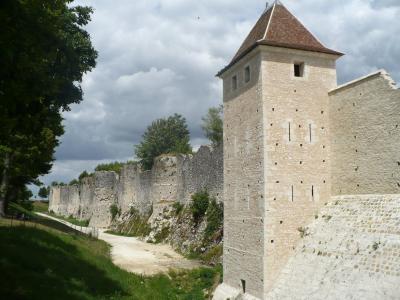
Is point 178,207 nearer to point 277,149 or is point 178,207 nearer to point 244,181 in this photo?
point 244,181

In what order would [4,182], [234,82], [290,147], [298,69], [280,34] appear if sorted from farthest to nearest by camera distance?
[4,182] → [234,82] → [298,69] → [280,34] → [290,147]

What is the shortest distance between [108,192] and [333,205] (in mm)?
31524

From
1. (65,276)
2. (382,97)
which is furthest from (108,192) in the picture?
(382,97)

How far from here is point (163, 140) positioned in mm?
46750

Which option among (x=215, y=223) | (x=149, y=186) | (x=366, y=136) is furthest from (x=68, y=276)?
(x=149, y=186)

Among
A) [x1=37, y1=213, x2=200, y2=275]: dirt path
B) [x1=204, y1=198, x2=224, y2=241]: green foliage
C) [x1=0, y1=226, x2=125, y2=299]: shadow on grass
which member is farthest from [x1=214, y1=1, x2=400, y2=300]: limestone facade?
[x1=204, y1=198, x2=224, y2=241]: green foliage

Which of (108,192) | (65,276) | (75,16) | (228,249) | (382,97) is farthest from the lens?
(108,192)

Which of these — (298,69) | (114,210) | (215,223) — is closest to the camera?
(298,69)

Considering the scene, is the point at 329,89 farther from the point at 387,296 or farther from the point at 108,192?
the point at 108,192

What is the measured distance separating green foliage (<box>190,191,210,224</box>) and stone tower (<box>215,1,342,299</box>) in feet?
28.5

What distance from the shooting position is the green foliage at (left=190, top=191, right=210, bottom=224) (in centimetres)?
2283

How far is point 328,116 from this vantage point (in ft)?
43.4

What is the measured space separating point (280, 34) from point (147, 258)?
12.7 meters

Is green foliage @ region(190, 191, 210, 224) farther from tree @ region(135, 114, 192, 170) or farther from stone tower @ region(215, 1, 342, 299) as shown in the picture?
tree @ region(135, 114, 192, 170)
